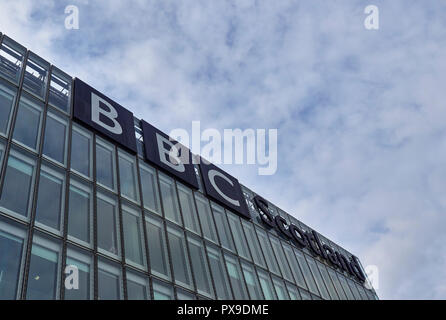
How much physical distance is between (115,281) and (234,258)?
31.8ft

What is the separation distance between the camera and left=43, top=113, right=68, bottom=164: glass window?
19.8 m

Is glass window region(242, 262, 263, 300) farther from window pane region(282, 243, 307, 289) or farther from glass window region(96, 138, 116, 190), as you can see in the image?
glass window region(96, 138, 116, 190)

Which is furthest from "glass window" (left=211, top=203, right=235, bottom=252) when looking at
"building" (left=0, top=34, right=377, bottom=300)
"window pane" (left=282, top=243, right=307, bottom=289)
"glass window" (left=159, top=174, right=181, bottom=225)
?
"window pane" (left=282, top=243, right=307, bottom=289)

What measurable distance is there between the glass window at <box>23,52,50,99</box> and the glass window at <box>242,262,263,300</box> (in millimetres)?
14245

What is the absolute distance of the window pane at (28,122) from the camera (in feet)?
62.5

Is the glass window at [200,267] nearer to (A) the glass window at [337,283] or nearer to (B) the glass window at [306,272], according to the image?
(B) the glass window at [306,272]

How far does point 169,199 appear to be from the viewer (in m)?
24.5

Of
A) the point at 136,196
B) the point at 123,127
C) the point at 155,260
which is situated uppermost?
the point at 123,127

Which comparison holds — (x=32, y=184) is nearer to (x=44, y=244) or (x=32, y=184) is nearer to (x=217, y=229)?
(x=44, y=244)

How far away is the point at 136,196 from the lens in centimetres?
2242

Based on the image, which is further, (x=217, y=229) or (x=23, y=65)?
(x=217, y=229)

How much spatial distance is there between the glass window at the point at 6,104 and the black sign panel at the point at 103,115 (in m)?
3.13
